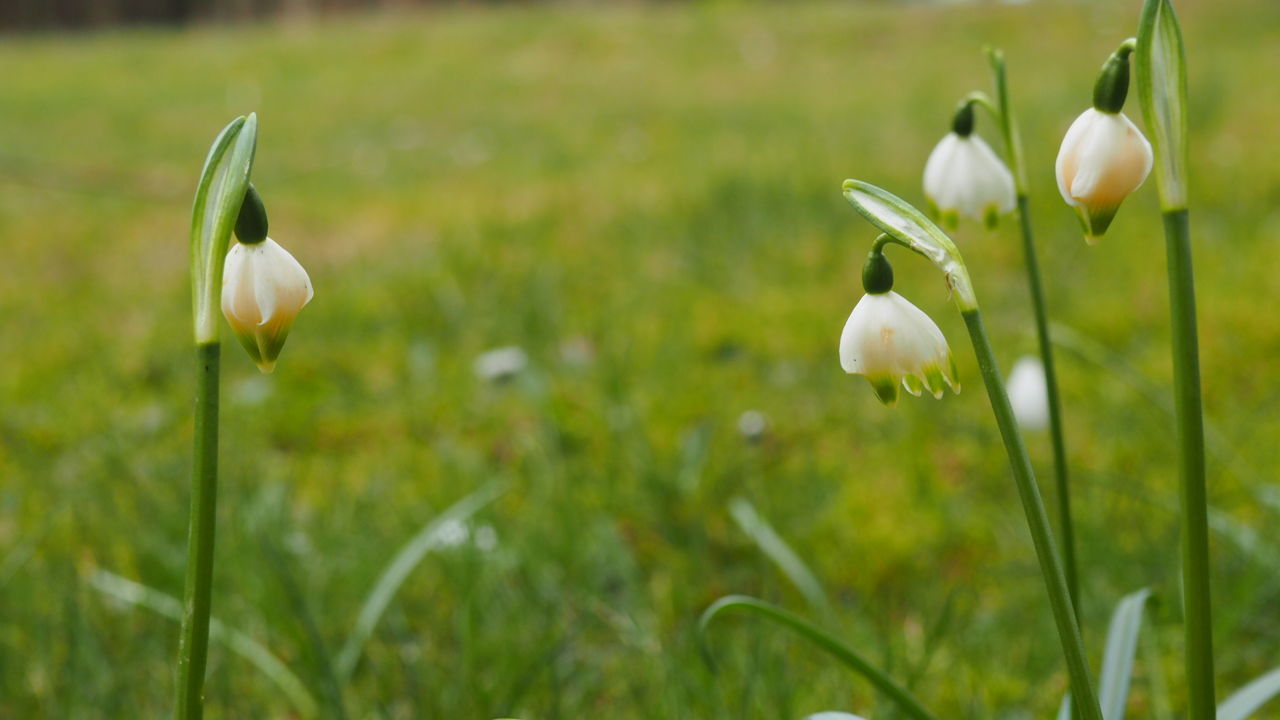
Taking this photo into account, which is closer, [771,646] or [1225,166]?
[771,646]

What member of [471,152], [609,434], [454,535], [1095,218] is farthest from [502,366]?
[471,152]

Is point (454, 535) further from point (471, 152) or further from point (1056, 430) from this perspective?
point (471, 152)

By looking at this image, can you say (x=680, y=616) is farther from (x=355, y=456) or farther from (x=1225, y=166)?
(x=1225, y=166)

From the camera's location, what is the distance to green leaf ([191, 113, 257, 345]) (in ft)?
1.96

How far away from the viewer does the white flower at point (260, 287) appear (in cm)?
65

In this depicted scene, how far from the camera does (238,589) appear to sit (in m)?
1.63

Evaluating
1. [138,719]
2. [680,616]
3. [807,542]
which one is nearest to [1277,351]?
[807,542]

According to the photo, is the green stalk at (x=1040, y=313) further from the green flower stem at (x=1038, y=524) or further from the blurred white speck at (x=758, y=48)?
the blurred white speck at (x=758, y=48)

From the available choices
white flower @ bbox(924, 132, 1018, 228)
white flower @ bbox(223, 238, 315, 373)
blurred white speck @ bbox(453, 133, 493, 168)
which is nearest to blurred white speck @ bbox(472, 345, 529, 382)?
white flower @ bbox(924, 132, 1018, 228)

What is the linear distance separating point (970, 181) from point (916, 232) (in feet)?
1.13

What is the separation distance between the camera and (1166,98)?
0.61 metres

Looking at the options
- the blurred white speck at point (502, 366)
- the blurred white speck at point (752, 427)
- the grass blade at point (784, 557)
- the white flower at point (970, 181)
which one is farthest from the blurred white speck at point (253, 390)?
the white flower at point (970, 181)

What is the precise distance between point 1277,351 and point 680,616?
1.68 meters

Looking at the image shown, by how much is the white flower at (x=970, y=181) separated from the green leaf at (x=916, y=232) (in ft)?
1.03
